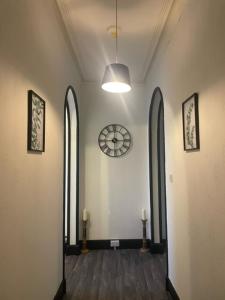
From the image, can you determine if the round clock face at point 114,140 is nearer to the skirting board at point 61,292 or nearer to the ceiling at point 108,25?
the ceiling at point 108,25

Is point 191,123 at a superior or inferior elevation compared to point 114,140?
inferior

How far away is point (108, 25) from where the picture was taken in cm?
254

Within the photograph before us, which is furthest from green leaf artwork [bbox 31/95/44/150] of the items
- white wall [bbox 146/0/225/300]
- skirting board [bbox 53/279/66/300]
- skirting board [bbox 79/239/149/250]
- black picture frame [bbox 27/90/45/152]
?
skirting board [bbox 79/239/149/250]

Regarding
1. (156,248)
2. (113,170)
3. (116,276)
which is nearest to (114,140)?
(113,170)

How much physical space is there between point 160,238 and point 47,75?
3050 millimetres

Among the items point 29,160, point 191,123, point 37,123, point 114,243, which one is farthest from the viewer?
point 114,243

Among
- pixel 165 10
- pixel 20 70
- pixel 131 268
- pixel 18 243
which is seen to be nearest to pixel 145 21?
pixel 165 10

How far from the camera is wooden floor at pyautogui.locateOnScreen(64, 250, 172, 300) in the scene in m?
2.57

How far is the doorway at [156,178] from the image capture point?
12.5 feet

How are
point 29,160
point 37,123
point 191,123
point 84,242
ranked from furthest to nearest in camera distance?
1. point 84,242
2. point 191,123
3. point 37,123
4. point 29,160

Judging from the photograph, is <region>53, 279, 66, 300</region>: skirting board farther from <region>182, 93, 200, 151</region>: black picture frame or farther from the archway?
<region>182, 93, 200, 151</region>: black picture frame

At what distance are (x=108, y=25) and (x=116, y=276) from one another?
2967mm

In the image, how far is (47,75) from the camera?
6.72 feet

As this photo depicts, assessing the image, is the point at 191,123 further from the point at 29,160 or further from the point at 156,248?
the point at 156,248
